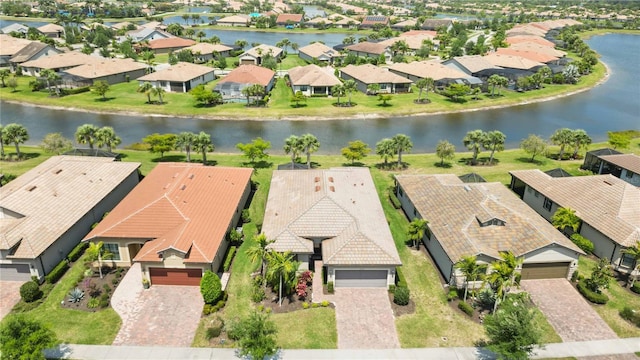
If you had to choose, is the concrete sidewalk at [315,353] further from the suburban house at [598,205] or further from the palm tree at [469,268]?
the suburban house at [598,205]

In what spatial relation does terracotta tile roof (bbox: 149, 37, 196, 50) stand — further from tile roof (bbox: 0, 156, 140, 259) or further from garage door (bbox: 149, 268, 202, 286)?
garage door (bbox: 149, 268, 202, 286)

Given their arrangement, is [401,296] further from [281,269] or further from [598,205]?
[598,205]

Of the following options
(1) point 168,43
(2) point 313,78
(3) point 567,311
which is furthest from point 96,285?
(1) point 168,43

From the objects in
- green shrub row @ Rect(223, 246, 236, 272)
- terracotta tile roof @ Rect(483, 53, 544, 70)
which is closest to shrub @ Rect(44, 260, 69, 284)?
green shrub row @ Rect(223, 246, 236, 272)

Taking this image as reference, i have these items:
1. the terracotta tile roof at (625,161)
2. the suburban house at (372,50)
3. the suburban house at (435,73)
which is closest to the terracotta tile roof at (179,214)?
the terracotta tile roof at (625,161)

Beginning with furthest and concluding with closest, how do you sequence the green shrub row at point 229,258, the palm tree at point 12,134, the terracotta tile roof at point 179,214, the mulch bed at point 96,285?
the palm tree at point 12,134
the green shrub row at point 229,258
the terracotta tile roof at point 179,214
the mulch bed at point 96,285

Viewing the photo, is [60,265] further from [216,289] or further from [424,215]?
[424,215]

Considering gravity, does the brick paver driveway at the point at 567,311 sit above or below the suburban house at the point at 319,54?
below
